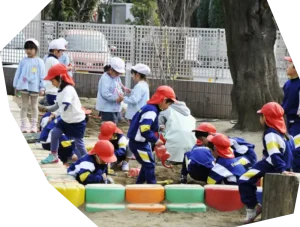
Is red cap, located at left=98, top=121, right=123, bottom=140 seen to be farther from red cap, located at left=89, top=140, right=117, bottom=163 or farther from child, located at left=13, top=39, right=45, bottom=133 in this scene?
child, located at left=13, top=39, right=45, bottom=133

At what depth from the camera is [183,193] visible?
19.0ft

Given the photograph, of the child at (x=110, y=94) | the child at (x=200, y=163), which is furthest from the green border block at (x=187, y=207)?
the child at (x=110, y=94)

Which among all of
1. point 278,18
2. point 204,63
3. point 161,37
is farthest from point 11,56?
point 278,18

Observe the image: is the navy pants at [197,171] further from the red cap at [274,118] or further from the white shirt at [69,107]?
the red cap at [274,118]

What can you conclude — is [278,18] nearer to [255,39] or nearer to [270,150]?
[270,150]

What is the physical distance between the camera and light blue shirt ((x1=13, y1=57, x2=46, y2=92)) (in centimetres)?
836

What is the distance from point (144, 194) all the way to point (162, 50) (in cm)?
838

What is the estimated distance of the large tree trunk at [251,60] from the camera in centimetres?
1032

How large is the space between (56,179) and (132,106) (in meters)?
2.80

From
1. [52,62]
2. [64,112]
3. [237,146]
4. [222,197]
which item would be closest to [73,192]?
[64,112]

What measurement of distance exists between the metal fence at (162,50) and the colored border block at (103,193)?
785 cm

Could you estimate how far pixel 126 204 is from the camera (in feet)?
18.6

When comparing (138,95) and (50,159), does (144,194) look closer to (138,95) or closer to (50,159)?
(50,159)

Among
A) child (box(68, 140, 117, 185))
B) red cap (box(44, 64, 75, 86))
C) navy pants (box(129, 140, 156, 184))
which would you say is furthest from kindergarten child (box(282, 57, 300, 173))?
red cap (box(44, 64, 75, 86))
